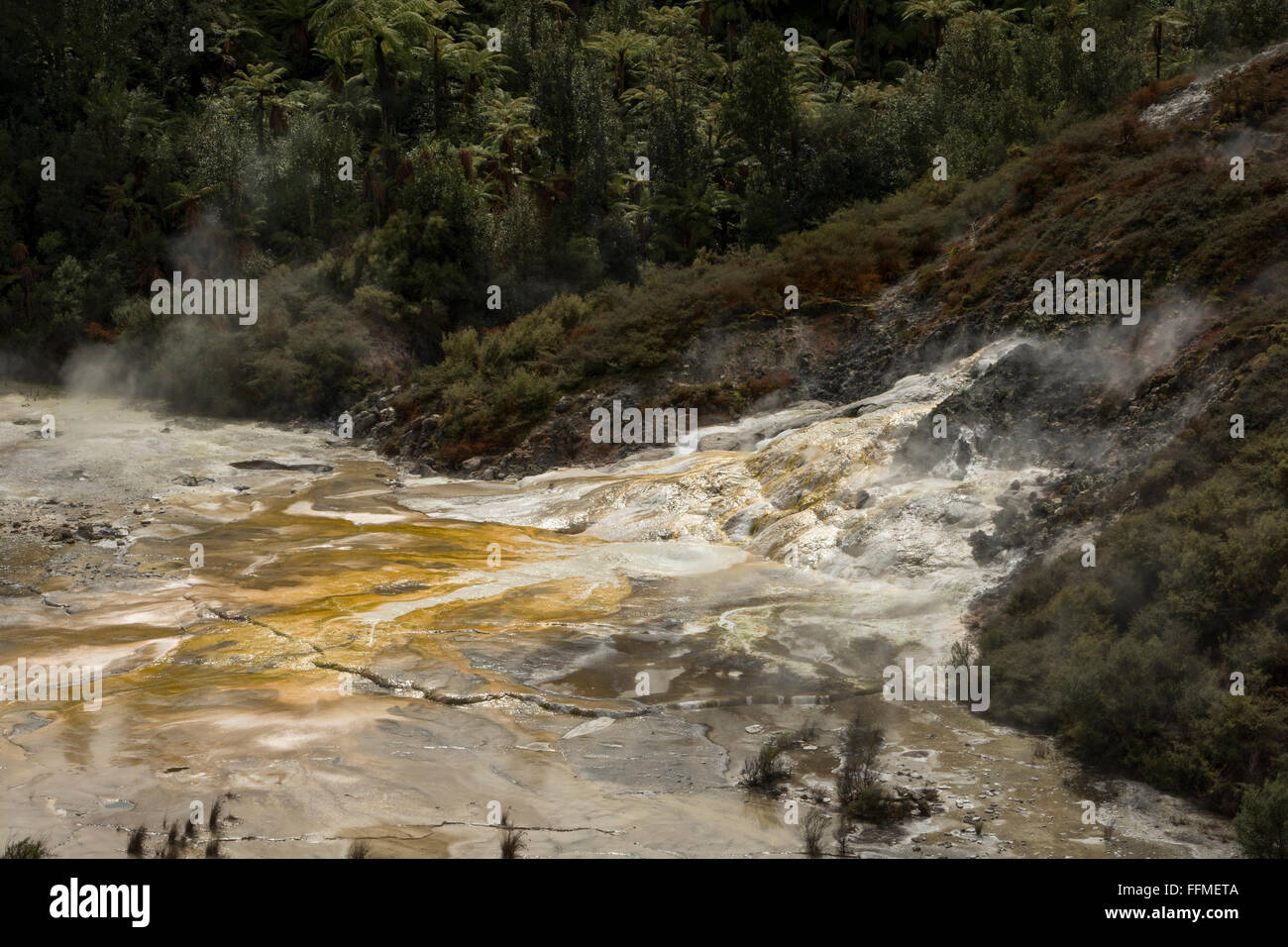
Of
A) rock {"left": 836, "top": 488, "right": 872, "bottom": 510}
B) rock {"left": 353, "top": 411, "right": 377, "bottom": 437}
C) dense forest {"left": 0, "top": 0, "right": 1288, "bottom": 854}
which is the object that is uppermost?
dense forest {"left": 0, "top": 0, "right": 1288, "bottom": 854}

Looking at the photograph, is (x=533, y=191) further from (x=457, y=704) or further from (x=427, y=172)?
(x=457, y=704)

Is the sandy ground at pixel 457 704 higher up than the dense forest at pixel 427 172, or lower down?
lower down

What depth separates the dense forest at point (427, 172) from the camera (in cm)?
2822

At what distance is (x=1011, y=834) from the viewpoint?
8.14 m

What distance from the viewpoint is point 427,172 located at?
31875mm

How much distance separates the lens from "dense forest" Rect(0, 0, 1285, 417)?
2822 centimetres

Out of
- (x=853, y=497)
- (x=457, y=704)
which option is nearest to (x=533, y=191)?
(x=853, y=497)

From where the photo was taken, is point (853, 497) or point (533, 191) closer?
Result: point (853, 497)

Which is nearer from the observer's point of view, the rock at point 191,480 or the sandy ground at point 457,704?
the sandy ground at point 457,704

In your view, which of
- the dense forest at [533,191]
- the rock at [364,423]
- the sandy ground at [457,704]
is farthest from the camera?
the rock at [364,423]

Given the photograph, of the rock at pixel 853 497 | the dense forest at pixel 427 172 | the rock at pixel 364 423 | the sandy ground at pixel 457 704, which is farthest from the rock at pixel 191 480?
the rock at pixel 853 497

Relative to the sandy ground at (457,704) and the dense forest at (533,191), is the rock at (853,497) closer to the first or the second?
the sandy ground at (457,704)

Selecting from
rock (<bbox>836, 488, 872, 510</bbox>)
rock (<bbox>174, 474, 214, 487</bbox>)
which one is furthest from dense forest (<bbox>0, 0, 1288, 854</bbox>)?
rock (<bbox>174, 474, 214, 487</bbox>)

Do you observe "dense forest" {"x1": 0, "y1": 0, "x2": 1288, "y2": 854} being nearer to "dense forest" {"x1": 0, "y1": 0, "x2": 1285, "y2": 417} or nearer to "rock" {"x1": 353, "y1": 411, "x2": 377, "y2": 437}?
"dense forest" {"x1": 0, "y1": 0, "x2": 1285, "y2": 417}
